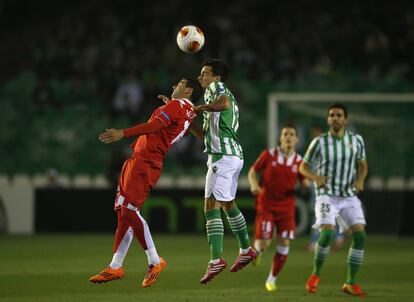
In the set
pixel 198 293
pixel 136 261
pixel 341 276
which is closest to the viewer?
pixel 198 293

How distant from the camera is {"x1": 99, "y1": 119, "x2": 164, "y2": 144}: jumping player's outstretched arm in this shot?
8195 millimetres

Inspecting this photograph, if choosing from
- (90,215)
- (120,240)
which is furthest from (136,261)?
(90,215)

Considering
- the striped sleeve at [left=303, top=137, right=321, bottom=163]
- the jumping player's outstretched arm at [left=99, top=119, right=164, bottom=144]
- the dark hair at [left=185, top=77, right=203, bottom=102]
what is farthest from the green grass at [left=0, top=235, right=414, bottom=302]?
the dark hair at [left=185, top=77, right=203, bottom=102]

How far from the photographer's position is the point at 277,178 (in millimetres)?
11273

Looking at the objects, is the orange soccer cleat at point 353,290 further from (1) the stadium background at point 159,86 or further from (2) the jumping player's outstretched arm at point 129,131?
(1) the stadium background at point 159,86

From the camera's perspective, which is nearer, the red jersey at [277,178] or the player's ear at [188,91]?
the player's ear at [188,91]

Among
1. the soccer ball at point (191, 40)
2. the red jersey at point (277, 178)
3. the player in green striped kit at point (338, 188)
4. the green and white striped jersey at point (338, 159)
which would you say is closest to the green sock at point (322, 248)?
the player in green striped kit at point (338, 188)

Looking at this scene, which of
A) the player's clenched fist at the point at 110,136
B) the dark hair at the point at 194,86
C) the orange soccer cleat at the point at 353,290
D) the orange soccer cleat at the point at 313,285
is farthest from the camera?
the orange soccer cleat at the point at 313,285

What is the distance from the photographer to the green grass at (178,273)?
9.41m

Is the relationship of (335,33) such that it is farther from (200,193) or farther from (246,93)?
(200,193)

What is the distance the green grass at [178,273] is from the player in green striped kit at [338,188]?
1.29 feet

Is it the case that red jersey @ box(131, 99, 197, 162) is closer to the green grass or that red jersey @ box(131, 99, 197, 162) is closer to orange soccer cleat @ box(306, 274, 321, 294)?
the green grass

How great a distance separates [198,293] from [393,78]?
11476 millimetres

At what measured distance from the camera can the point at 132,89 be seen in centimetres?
2009
